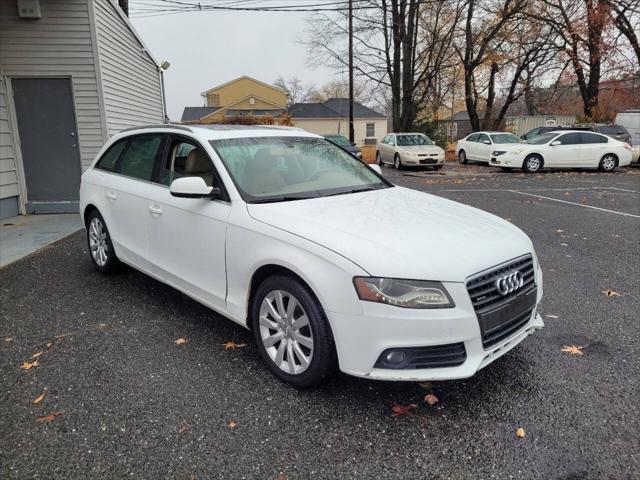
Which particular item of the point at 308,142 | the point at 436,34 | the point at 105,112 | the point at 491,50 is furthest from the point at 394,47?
the point at 308,142

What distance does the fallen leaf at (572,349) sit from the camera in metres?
3.34

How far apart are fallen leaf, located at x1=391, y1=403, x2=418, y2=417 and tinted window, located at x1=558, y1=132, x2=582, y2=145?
1640cm

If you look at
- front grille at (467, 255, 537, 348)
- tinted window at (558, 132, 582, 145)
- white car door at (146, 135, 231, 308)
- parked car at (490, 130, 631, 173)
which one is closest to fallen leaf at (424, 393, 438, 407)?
front grille at (467, 255, 537, 348)

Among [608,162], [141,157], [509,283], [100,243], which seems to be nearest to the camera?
[509,283]

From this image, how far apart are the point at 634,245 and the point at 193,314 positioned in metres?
5.76

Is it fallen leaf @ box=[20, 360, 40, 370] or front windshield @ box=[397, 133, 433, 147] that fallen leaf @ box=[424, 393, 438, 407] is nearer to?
fallen leaf @ box=[20, 360, 40, 370]

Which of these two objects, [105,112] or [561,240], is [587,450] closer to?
[561,240]

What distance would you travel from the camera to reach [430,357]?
2482mm

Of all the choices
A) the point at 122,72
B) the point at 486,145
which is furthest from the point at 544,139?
the point at 122,72

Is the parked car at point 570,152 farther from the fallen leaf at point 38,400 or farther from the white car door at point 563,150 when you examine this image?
the fallen leaf at point 38,400

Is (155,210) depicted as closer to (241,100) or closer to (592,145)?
(592,145)

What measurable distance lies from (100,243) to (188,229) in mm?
1958

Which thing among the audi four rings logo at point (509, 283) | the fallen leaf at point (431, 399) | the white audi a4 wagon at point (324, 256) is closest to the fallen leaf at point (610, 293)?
the white audi a4 wagon at point (324, 256)

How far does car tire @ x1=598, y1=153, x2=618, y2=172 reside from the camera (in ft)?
54.5
